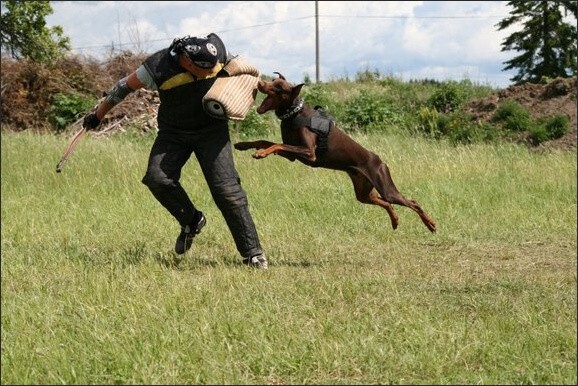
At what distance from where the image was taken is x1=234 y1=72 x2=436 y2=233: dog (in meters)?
5.99

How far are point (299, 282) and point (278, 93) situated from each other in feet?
4.75

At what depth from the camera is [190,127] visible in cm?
624

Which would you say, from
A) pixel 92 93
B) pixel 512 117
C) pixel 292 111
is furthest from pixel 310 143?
pixel 92 93

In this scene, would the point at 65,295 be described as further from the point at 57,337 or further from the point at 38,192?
the point at 38,192

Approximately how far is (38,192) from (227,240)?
13.0 feet

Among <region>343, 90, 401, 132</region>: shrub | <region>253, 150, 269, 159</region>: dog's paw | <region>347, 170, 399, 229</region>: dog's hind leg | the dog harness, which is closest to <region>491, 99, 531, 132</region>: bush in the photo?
<region>343, 90, 401, 132</region>: shrub

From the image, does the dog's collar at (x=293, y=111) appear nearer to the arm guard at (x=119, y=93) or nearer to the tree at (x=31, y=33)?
the arm guard at (x=119, y=93)

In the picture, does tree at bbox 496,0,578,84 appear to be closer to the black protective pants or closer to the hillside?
the hillside

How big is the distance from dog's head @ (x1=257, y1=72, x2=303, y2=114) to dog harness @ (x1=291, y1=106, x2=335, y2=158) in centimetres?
16

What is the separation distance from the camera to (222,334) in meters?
4.23

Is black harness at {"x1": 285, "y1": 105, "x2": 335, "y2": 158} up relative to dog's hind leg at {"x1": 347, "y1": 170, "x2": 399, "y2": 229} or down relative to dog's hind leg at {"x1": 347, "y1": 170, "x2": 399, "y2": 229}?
up

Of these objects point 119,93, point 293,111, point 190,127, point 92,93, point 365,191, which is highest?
point 119,93

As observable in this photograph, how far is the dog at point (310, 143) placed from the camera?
19.7ft

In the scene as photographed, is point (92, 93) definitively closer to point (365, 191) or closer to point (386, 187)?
point (365, 191)
